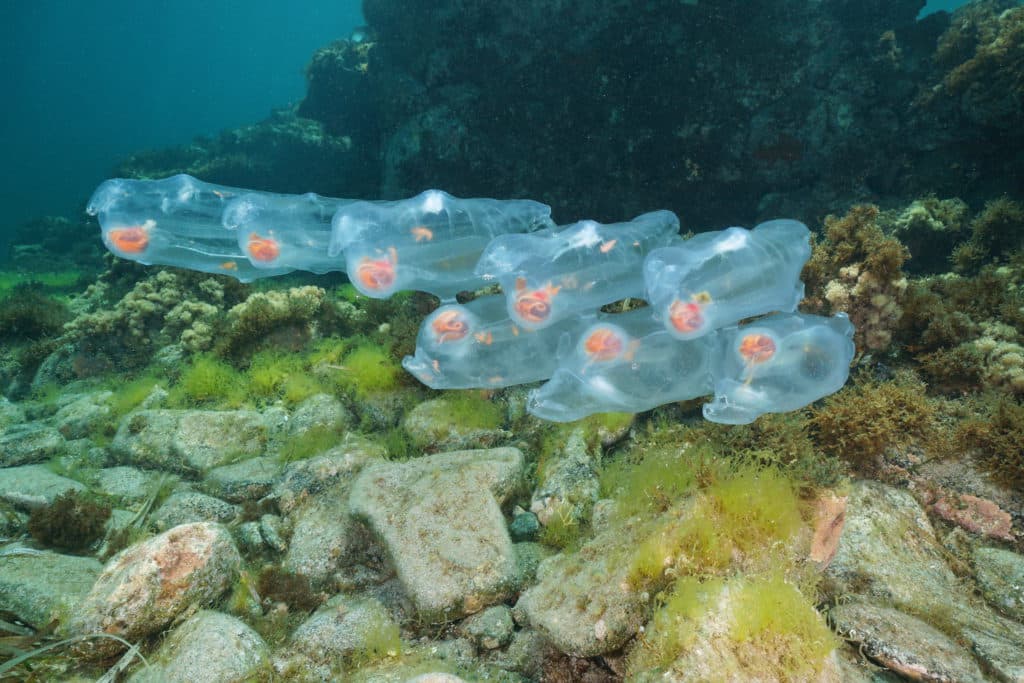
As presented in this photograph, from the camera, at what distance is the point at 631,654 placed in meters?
3.25

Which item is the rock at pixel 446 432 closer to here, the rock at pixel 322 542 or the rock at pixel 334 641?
the rock at pixel 322 542

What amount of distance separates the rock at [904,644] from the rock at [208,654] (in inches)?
162

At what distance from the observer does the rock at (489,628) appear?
12.8 feet

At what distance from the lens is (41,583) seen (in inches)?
164

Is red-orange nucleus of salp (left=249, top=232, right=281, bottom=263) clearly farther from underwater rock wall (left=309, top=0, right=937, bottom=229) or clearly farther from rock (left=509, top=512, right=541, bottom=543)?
Answer: underwater rock wall (left=309, top=0, right=937, bottom=229)

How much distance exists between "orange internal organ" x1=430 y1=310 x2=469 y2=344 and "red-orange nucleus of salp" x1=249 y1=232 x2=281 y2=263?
1.80 m

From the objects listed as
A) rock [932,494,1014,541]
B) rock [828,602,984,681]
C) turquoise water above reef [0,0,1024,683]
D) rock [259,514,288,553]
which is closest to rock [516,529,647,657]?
turquoise water above reef [0,0,1024,683]

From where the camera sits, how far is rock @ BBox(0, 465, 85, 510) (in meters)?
5.26

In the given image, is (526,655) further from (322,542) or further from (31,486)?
(31,486)

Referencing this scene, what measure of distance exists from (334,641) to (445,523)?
122 centimetres

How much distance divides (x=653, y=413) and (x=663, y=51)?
10.0m

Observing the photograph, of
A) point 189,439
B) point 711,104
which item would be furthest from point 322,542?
point 711,104

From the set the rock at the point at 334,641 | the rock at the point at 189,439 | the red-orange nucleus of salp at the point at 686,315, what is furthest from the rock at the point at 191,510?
the red-orange nucleus of salp at the point at 686,315

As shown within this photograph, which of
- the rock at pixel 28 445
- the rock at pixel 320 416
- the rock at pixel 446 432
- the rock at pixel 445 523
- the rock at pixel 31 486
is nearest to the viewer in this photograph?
the rock at pixel 445 523
